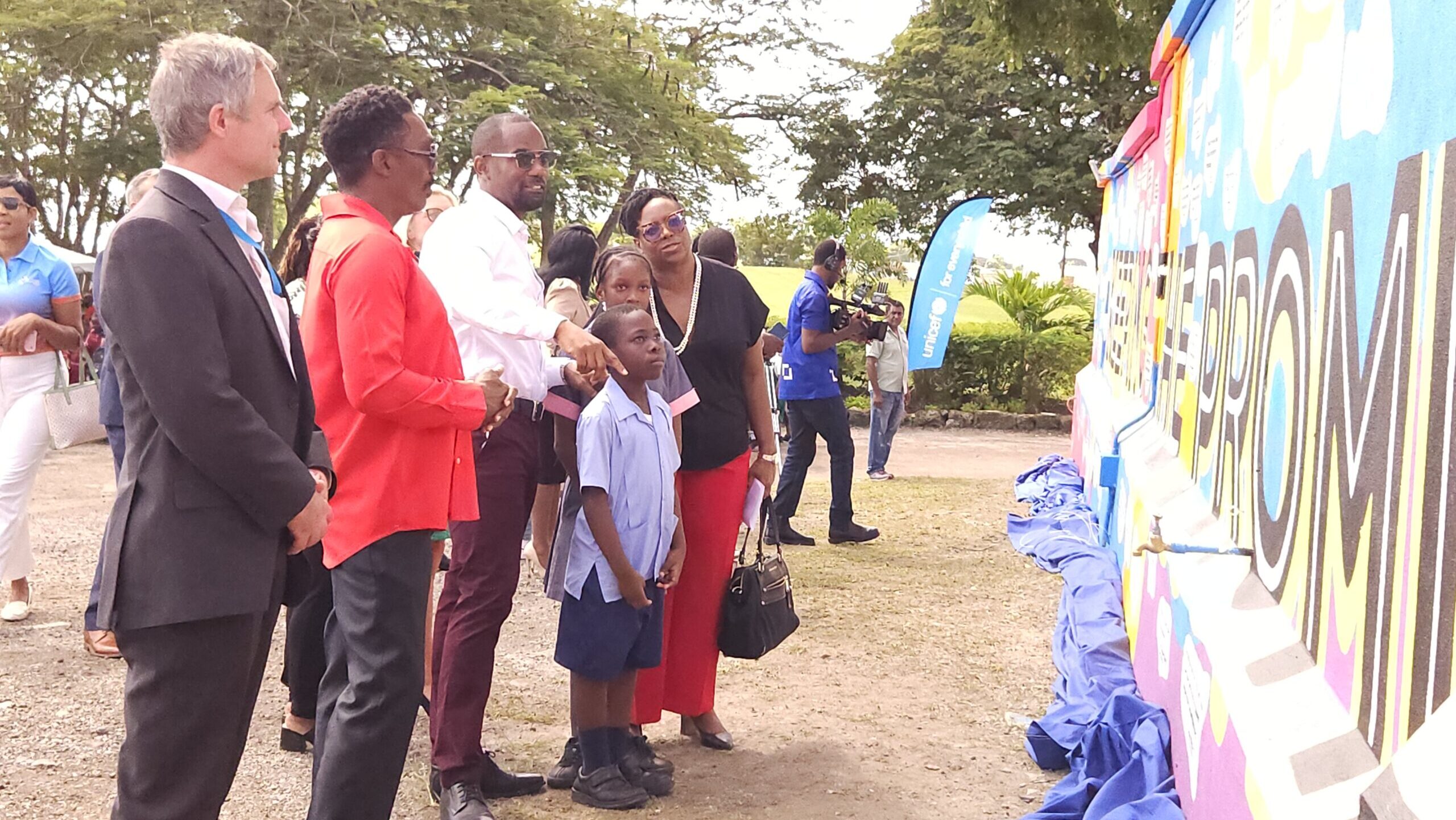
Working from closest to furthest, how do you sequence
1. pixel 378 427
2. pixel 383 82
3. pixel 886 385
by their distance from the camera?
pixel 378 427 → pixel 886 385 → pixel 383 82

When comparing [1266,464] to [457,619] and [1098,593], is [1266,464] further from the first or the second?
[1098,593]

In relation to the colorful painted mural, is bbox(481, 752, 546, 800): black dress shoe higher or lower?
lower

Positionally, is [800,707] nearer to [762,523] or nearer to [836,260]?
[762,523]

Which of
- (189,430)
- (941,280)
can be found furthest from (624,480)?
(941,280)

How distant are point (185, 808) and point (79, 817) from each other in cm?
166

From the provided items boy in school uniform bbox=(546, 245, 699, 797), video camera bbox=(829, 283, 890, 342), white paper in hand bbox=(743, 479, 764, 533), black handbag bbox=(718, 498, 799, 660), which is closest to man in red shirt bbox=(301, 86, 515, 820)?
boy in school uniform bbox=(546, 245, 699, 797)

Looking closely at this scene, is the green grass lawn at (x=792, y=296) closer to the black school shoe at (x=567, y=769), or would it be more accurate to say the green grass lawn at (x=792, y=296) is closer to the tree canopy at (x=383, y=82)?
the tree canopy at (x=383, y=82)

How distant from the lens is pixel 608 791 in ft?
12.3

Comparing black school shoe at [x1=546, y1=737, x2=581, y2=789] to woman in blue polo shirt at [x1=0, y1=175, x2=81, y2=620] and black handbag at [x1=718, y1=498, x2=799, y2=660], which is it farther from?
woman in blue polo shirt at [x1=0, y1=175, x2=81, y2=620]

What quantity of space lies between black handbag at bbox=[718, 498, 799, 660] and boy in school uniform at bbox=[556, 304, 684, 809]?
1.41 feet

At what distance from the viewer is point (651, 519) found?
3785 mm

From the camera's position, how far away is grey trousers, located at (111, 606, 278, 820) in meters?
2.29

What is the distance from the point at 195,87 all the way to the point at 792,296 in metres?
14.7

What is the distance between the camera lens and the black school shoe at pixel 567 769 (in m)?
3.94
